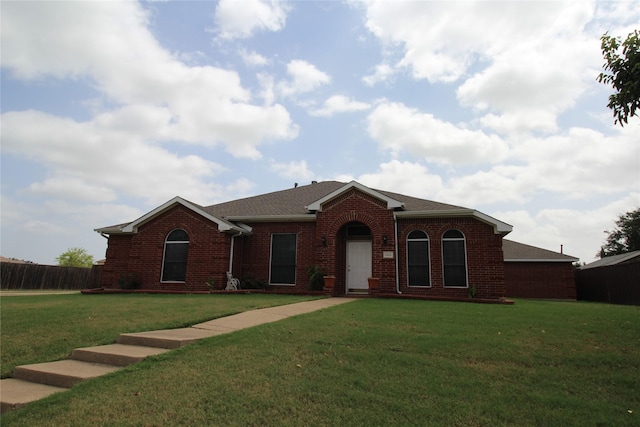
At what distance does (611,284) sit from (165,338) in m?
22.5

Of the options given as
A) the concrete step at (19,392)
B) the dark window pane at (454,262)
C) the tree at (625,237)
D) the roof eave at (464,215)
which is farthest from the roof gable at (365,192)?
the tree at (625,237)

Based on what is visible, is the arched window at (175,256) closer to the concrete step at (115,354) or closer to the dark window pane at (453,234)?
the dark window pane at (453,234)

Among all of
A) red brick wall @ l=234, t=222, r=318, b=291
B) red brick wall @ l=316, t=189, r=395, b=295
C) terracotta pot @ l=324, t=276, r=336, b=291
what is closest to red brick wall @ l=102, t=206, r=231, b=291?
red brick wall @ l=234, t=222, r=318, b=291

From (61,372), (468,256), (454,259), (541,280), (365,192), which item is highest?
(365,192)

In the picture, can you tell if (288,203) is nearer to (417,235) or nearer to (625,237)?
(417,235)

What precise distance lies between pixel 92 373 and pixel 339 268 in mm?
11436

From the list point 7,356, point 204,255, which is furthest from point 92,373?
point 204,255

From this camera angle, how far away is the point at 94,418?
3.58 m

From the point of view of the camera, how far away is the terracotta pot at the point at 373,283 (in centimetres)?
1436

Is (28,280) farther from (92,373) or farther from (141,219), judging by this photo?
(92,373)

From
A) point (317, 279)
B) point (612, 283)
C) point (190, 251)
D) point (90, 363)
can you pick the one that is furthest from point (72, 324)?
point (612, 283)

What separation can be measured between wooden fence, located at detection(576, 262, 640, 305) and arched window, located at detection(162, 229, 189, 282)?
1971cm

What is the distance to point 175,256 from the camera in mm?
16297

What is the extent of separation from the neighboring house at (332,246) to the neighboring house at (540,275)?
36.5 feet
